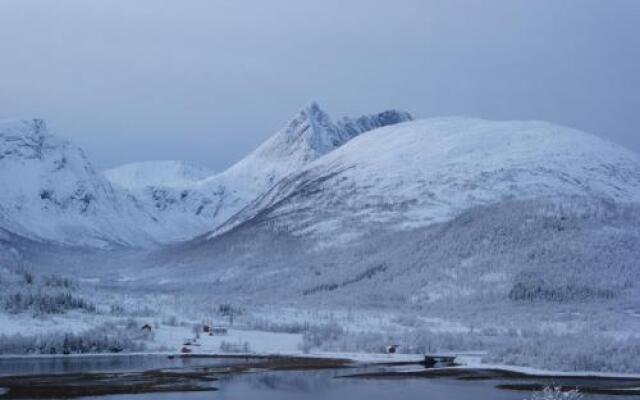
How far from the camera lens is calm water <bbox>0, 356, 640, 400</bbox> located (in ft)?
129

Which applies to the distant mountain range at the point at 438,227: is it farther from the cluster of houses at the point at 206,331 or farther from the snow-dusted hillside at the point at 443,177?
the cluster of houses at the point at 206,331

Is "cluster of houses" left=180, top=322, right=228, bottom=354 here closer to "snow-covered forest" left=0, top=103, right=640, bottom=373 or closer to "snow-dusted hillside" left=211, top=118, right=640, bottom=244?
"snow-covered forest" left=0, top=103, right=640, bottom=373

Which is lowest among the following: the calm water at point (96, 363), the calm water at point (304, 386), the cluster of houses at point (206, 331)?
the calm water at point (304, 386)

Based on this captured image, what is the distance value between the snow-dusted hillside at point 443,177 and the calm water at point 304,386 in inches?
3187

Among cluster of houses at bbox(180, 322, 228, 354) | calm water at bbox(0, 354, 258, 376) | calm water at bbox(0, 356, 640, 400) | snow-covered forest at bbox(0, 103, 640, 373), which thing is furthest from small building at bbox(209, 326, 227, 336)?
calm water at bbox(0, 356, 640, 400)

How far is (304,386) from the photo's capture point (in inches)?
1681

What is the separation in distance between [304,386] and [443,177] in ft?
329

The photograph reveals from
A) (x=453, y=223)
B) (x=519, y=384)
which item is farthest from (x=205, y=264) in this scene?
(x=519, y=384)

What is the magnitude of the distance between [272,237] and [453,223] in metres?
35.0

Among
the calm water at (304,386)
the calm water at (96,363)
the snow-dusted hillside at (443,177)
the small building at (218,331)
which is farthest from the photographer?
the snow-dusted hillside at (443,177)

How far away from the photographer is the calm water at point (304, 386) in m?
39.2

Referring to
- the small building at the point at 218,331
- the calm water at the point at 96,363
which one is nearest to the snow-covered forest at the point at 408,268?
the small building at the point at 218,331

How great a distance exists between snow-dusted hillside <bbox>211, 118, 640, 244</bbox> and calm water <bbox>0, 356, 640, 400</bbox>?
8095cm

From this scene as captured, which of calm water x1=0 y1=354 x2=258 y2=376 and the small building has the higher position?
the small building
